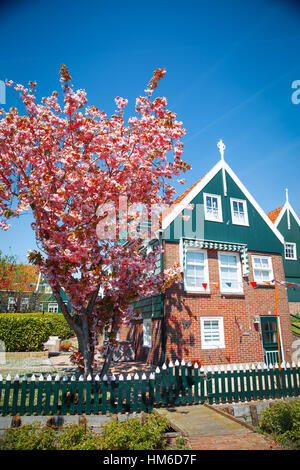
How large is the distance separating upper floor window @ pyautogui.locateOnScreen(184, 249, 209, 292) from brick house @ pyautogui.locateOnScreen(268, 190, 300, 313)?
1438 centimetres

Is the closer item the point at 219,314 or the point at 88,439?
the point at 88,439

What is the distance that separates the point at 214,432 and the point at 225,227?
11.0 meters

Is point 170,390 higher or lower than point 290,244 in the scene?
lower

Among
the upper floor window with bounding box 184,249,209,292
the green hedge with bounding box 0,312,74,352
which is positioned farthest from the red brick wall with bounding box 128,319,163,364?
the green hedge with bounding box 0,312,74,352

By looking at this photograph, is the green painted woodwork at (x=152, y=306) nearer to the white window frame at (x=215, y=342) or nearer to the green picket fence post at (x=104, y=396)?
the white window frame at (x=215, y=342)

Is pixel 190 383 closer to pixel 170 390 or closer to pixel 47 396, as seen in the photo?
pixel 170 390

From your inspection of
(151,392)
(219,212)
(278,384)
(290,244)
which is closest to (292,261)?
(290,244)

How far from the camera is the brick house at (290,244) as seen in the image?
87.4 feet

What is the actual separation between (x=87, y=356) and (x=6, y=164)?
248 inches

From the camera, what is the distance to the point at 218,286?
15469mm

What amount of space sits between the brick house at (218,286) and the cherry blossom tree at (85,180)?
5.01 metres

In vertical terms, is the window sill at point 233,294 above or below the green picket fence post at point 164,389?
above

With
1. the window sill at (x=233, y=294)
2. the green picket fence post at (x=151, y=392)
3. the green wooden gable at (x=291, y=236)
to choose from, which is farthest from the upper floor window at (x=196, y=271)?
the green wooden gable at (x=291, y=236)
